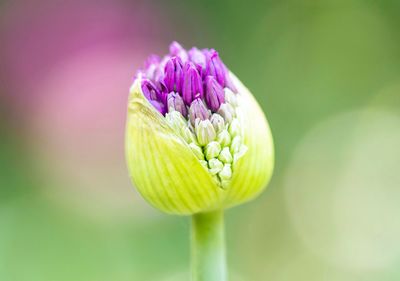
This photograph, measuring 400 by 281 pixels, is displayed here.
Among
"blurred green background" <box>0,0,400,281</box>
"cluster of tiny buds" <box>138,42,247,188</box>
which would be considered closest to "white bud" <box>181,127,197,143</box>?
"cluster of tiny buds" <box>138,42,247,188</box>

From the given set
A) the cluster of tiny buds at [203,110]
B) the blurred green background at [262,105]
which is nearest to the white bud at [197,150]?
the cluster of tiny buds at [203,110]

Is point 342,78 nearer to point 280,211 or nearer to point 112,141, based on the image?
point 280,211

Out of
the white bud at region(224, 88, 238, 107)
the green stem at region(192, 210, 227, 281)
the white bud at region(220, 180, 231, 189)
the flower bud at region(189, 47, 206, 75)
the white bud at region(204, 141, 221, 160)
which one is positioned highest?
the flower bud at region(189, 47, 206, 75)

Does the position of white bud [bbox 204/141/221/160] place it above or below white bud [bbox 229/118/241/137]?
below

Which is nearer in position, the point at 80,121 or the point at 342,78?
the point at 80,121

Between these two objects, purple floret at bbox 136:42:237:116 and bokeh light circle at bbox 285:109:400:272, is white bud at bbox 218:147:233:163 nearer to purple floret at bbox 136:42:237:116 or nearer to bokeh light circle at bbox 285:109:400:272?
purple floret at bbox 136:42:237:116

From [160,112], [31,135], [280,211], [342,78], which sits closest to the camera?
[160,112]

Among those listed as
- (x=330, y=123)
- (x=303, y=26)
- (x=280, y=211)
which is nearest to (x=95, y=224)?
(x=280, y=211)
